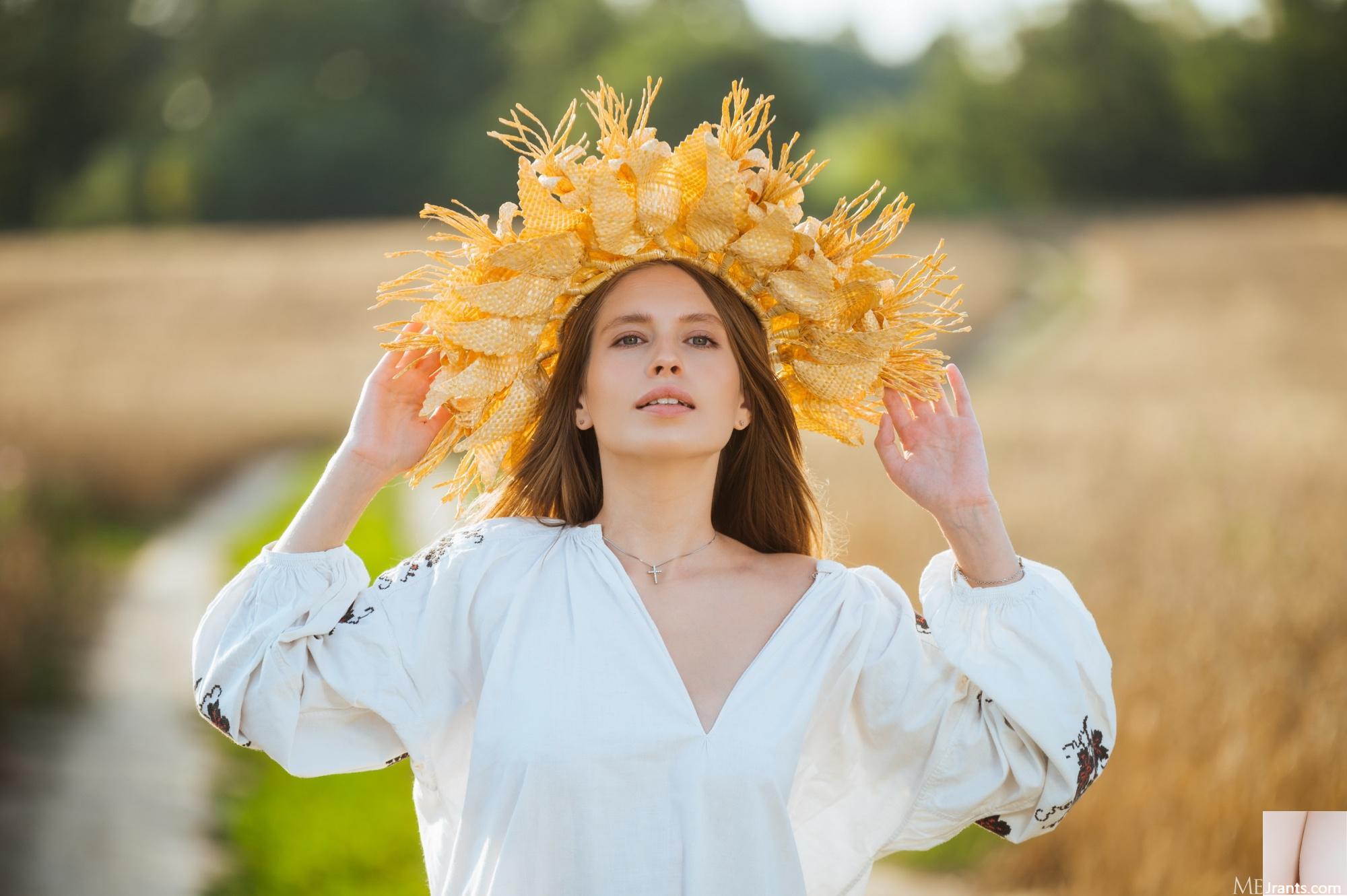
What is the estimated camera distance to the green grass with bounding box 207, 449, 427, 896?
5273 millimetres

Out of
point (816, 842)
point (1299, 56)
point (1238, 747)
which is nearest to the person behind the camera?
point (816, 842)

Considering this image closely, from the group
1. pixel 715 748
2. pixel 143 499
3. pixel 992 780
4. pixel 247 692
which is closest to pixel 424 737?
pixel 247 692

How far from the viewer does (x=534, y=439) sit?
9.24ft

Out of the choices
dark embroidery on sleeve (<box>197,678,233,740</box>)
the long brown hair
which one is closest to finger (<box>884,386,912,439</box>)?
the long brown hair

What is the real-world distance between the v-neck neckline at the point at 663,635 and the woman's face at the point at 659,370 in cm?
19

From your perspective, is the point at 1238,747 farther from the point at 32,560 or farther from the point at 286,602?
the point at 32,560

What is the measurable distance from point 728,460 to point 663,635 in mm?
588

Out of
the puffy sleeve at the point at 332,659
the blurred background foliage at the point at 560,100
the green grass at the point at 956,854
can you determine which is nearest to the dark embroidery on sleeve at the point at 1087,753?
the puffy sleeve at the point at 332,659

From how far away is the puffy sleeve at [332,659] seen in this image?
2.35 metres

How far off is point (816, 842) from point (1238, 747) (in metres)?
3.30

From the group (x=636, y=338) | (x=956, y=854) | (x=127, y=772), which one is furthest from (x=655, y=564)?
Answer: (x=127, y=772)

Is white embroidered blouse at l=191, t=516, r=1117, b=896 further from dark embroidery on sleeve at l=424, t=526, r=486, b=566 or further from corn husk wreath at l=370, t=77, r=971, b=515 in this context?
corn husk wreath at l=370, t=77, r=971, b=515

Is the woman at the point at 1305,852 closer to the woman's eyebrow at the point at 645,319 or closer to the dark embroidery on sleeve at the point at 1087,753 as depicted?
the dark embroidery on sleeve at the point at 1087,753

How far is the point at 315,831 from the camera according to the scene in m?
5.73
